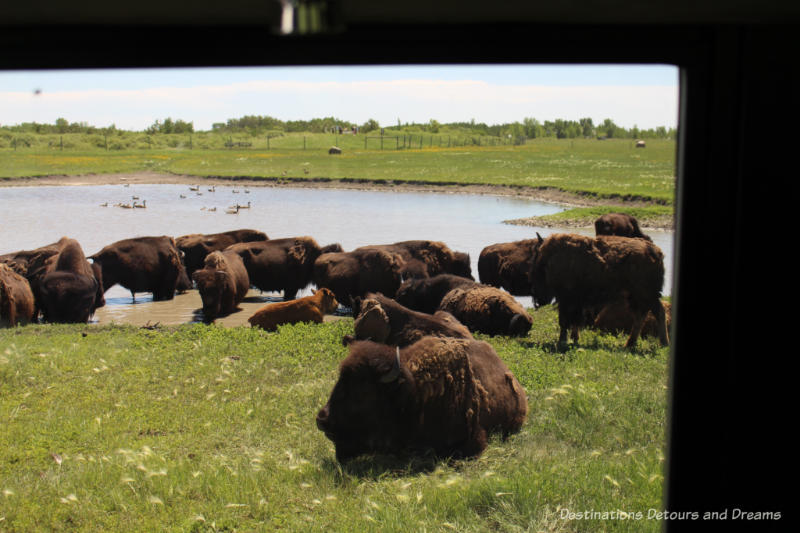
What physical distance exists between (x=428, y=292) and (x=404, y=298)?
1.35 ft

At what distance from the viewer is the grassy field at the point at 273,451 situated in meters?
5.12

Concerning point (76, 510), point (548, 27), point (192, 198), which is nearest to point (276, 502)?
point (76, 510)

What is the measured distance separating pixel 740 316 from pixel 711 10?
4.11 feet

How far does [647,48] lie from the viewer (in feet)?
9.36

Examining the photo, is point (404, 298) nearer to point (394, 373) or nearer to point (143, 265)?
point (394, 373)

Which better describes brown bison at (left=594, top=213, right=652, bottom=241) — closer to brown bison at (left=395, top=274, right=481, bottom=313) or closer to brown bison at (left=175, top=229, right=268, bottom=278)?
brown bison at (left=395, top=274, right=481, bottom=313)

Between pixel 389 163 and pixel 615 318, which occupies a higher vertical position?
pixel 389 163

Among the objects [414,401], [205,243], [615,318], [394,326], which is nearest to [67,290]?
[205,243]

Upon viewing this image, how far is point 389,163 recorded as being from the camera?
153ft

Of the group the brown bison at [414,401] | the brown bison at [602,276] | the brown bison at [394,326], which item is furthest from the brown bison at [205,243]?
the brown bison at [414,401]

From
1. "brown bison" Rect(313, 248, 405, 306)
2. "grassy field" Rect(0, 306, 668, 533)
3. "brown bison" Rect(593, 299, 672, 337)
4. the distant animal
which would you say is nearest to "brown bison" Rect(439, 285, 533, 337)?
"grassy field" Rect(0, 306, 668, 533)

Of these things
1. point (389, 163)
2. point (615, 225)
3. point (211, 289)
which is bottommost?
point (211, 289)

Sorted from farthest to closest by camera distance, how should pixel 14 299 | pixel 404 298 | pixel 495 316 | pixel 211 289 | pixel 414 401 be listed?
pixel 211 289
pixel 14 299
pixel 404 298
pixel 495 316
pixel 414 401

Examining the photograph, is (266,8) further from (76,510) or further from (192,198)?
(192,198)
